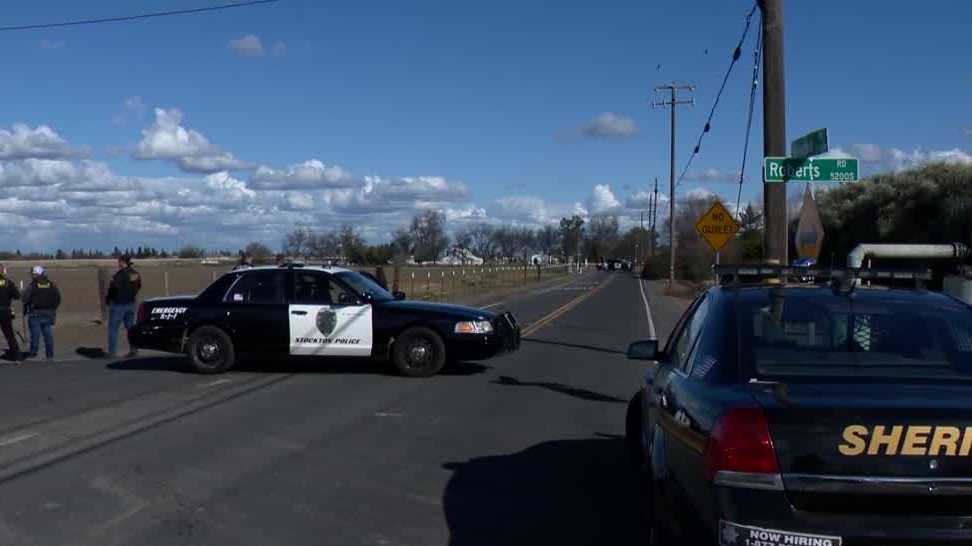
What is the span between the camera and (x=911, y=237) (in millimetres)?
31719

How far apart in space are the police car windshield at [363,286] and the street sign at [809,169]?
557 cm

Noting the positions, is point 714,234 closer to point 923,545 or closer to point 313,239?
point 923,545

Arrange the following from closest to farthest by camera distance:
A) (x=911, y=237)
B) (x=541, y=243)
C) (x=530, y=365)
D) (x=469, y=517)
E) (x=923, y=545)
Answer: (x=923, y=545) < (x=469, y=517) < (x=530, y=365) < (x=911, y=237) < (x=541, y=243)

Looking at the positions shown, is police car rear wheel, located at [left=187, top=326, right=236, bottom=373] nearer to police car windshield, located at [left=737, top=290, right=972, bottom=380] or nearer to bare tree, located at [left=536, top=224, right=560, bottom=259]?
police car windshield, located at [left=737, top=290, right=972, bottom=380]

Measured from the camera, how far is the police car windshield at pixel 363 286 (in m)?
15.8

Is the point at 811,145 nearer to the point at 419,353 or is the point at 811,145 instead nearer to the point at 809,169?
the point at 809,169

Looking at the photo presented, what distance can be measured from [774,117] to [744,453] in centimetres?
1179

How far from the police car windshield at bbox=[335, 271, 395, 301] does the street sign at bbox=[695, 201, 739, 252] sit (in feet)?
33.1

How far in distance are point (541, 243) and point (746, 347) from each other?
182406 mm

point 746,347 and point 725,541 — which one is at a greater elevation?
point 746,347

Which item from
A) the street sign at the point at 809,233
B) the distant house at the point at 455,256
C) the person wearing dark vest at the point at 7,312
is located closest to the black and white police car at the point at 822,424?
the street sign at the point at 809,233

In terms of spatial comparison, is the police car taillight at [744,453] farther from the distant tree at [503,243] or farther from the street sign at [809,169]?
the distant tree at [503,243]

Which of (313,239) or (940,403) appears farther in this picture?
(313,239)

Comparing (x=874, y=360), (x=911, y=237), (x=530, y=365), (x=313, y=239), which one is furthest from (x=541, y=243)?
(x=874, y=360)
